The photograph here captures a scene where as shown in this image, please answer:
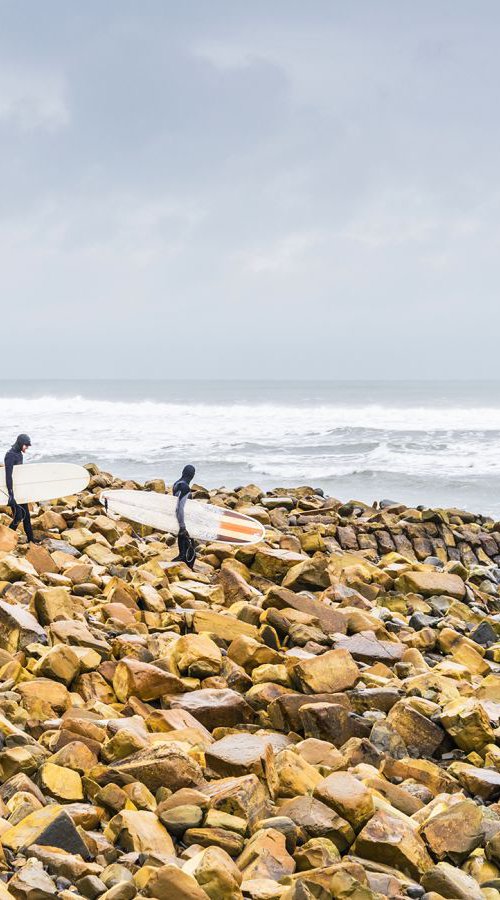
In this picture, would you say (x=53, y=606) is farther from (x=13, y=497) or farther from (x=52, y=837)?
(x=13, y=497)

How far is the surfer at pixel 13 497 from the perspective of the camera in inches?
337

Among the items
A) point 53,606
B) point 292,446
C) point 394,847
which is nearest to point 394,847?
point 394,847

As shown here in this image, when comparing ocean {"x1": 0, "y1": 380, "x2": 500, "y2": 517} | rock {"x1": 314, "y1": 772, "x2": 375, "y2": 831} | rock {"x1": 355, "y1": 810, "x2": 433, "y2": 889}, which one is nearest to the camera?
rock {"x1": 355, "y1": 810, "x2": 433, "y2": 889}

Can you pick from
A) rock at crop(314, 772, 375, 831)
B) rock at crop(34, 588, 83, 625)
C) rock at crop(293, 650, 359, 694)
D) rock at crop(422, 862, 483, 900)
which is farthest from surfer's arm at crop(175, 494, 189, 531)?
rock at crop(422, 862, 483, 900)

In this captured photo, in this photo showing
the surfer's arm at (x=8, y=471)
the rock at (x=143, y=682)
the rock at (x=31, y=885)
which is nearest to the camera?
the rock at (x=31, y=885)

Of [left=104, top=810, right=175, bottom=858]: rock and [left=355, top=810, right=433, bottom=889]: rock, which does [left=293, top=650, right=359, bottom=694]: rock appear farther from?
[left=104, top=810, right=175, bottom=858]: rock

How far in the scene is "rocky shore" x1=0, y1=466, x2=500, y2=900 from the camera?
2971mm

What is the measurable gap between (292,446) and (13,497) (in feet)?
73.7

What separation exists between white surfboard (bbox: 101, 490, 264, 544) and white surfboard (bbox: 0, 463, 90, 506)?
25.4 inches

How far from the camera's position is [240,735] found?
4.03m

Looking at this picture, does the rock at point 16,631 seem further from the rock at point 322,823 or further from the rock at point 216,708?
the rock at point 322,823

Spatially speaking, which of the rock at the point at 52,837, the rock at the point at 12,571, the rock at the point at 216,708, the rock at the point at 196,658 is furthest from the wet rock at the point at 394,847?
the rock at the point at 12,571

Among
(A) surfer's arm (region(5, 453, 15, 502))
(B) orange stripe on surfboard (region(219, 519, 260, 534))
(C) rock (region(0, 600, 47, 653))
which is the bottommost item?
(B) orange stripe on surfboard (region(219, 519, 260, 534))

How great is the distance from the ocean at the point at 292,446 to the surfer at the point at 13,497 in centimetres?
1065
